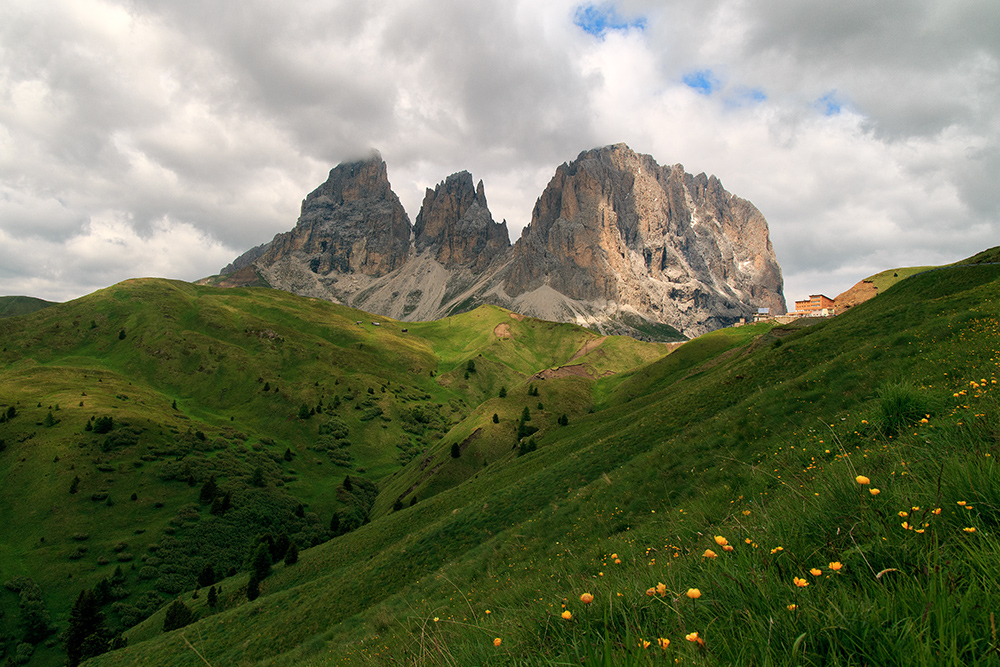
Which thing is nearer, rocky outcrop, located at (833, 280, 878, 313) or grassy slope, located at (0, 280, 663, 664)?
grassy slope, located at (0, 280, 663, 664)

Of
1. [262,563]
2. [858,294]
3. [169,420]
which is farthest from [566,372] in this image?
[169,420]

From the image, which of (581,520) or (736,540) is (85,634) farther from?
(736,540)

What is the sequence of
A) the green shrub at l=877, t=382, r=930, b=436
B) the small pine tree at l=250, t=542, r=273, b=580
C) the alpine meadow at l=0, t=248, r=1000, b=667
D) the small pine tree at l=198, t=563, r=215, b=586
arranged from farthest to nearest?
the small pine tree at l=198, t=563, r=215, b=586
the small pine tree at l=250, t=542, r=273, b=580
the green shrub at l=877, t=382, r=930, b=436
the alpine meadow at l=0, t=248, r=1000, b=667

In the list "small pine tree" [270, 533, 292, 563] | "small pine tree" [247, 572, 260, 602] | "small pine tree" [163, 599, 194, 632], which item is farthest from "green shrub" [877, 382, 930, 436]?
"small pine tree" [270, 533, 292, 563]

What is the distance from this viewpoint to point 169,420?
120 meters

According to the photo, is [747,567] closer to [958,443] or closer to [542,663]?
[542,663]

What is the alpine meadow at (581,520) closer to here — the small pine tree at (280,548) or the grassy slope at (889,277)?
the small pine tree at (280,548)

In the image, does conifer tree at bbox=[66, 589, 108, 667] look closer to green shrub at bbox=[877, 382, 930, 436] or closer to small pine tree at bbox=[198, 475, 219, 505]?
small pine tree at bbox=[198, 475, 219, 505]

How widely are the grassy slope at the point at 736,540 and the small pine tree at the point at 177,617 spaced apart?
18.9 ft

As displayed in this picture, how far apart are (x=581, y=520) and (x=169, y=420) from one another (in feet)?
456

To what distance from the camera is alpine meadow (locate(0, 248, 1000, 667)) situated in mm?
3492

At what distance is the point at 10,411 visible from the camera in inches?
4065

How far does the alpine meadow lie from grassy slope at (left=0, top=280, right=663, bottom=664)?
0.77 metres

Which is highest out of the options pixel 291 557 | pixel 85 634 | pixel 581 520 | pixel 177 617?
pixel 581 520
